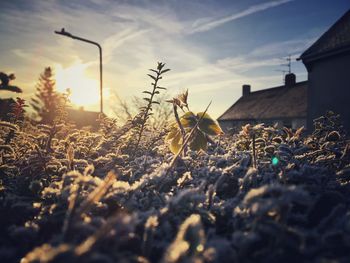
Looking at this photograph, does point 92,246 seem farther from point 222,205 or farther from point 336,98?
point 336,98

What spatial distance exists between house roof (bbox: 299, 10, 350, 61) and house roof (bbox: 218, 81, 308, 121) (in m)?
15.0

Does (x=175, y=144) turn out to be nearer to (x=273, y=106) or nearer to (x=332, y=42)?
(x=332, y=42)

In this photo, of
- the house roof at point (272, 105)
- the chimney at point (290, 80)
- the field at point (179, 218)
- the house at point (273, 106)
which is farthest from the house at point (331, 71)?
the chimney at point (290, 80)

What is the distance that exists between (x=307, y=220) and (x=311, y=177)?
1.26 feet

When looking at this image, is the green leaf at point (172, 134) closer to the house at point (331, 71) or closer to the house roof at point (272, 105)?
the house at point (331, 71)

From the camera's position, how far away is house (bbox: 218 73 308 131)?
121ft

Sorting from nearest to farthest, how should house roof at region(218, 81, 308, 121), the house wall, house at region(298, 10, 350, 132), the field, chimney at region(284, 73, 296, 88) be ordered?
1. the field
2. house at region(298, 10, 350, 132)
3. the house wall
4. house roof at region(218, 81, 308, 121)
5. chimney at region(284, 73, 296, 88)

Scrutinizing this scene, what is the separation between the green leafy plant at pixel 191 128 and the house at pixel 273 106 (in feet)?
115

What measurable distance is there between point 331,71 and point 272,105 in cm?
2257

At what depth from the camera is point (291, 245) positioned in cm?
97

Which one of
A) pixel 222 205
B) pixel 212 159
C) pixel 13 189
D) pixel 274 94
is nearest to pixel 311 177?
pixel 222 205

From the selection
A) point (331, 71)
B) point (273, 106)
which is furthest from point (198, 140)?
point (273, 106)

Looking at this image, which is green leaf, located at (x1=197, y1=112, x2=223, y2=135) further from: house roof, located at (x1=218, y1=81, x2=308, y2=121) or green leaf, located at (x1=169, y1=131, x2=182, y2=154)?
house roof, located at (x1=218, y1=81, x2=308, y2=121)

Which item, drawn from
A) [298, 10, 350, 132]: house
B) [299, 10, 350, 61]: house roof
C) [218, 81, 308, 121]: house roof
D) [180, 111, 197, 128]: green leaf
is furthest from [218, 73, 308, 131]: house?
[180, 111, 197, 128]: green leaf
